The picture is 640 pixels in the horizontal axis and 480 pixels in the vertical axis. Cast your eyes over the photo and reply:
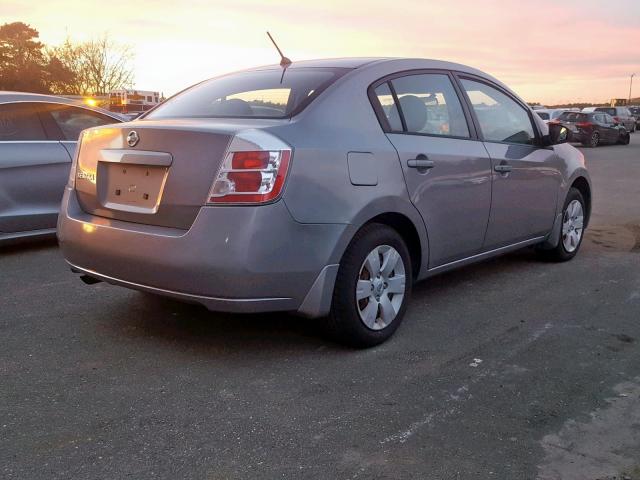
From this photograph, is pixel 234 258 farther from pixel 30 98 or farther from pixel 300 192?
pixel 30 98

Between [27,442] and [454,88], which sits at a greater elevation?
[454,88]

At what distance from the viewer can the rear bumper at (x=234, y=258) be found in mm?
3197

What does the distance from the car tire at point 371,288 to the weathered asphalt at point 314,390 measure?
0.13 m

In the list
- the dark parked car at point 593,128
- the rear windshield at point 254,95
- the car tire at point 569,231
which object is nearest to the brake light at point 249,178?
the rear windshield at point 254,95

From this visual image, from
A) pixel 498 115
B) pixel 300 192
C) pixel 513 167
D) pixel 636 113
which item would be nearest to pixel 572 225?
pixel 513 167

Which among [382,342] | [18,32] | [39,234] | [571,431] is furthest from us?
[18,32]

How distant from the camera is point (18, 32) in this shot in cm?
5147

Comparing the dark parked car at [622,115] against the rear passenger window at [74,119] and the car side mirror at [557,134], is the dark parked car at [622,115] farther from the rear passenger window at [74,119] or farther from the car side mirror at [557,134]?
the rear passenger window at [74,119]

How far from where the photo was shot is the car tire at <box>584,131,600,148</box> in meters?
27.8

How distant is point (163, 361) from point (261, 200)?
1076 mm

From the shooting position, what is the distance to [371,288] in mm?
3746

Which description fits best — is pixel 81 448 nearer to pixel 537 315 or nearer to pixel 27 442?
pixel 27 442

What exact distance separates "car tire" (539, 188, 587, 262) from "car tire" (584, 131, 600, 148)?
23786mm

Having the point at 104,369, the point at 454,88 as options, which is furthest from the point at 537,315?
the point at 104,369
